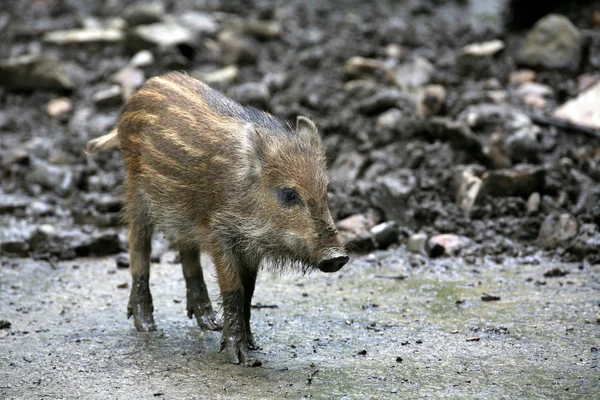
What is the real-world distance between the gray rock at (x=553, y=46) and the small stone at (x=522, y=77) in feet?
0.44

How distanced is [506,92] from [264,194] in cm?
536

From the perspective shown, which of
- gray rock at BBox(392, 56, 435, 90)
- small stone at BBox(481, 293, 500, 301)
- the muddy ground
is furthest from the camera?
gray rock at BBox(392, 56, 435, 90)

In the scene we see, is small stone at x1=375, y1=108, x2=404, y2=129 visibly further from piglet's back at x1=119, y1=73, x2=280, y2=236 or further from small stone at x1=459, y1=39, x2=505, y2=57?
piglet's back at x1=119, y1=73, x2=280, y2=236

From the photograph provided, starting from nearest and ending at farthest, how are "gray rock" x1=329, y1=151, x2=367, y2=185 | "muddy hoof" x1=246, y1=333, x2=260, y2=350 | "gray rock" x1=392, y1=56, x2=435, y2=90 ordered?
"muddy hoof" x1=246, y1=333, x2=260, y2=350 → "gray rock" x1=329, y1=151, x2=367, y2=185 → "gray rock" x1=392, y1=56, x2=435, y2=90

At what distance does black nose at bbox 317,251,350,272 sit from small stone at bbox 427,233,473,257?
2322 mm

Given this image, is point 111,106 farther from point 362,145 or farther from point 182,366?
point 182,366

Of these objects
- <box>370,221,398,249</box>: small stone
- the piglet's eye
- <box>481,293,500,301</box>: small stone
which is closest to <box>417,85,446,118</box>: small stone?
<box>370,221,398,249</box>: small stone

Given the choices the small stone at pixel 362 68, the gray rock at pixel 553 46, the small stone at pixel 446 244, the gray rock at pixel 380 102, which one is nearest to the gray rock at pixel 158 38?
the small stone at pixel 362 68

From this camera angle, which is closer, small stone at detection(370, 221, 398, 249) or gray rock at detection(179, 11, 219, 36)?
small stone at detection(370, 221, 398, 249)

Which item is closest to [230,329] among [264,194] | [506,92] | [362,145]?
[264,194]

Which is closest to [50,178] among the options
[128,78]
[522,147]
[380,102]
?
[128,78]

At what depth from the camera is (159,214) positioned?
5.34 meters

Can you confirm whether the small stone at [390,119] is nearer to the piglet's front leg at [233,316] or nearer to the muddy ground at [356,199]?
the muddy ground at [356,199]

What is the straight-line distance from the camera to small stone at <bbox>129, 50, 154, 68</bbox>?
10805 millimetres
